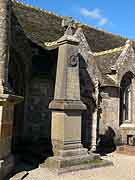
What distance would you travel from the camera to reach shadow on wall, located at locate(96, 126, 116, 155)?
15.0 meters

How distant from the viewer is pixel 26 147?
41.5ft

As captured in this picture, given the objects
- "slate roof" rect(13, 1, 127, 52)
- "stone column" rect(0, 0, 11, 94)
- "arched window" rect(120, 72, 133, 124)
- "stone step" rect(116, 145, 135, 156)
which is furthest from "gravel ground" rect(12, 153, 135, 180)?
"slate roof" rect(13, 1, 127, 52)

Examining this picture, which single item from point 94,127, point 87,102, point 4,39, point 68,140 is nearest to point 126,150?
point 94,127

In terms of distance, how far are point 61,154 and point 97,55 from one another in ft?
28.4

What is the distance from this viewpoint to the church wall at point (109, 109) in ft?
50.5

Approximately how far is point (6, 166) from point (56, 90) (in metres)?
3.80

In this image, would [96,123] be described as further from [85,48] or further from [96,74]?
[85,48]

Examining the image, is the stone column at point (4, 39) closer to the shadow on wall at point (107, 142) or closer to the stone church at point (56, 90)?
the stone church at point (56, 90)

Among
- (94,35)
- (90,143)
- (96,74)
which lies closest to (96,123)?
(90,143)

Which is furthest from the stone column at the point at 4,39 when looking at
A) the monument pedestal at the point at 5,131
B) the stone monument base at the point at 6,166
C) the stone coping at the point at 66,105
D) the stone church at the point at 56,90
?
the stone coping at the point at 66,105

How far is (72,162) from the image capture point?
10.2 m

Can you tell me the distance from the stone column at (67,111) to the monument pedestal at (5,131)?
80.9 inches

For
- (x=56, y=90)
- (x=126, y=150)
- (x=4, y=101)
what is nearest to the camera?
(x=4, y=101)

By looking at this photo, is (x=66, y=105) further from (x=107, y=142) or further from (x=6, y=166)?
(x=107, y=142)
